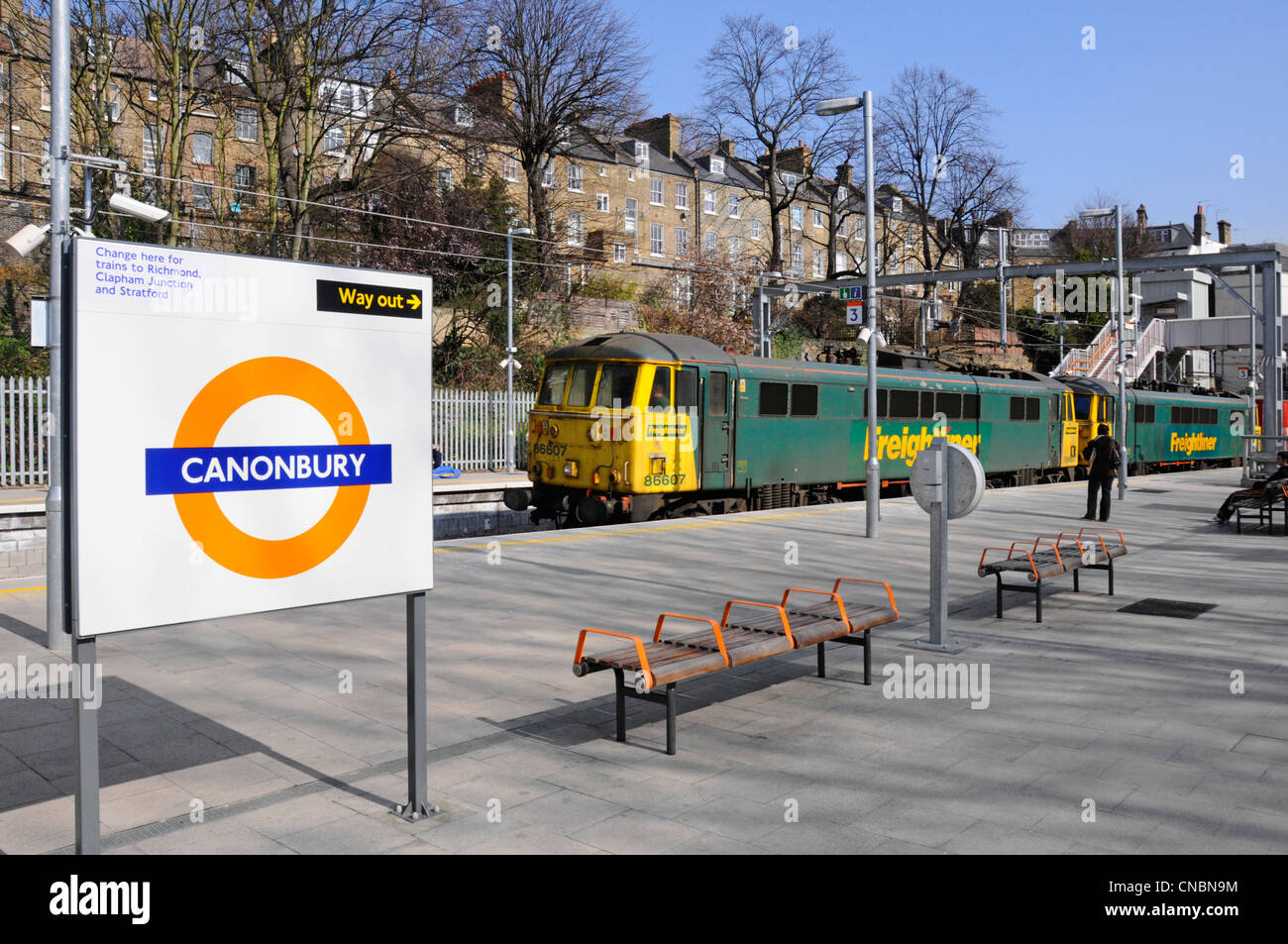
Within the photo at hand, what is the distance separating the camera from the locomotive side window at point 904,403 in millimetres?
23438

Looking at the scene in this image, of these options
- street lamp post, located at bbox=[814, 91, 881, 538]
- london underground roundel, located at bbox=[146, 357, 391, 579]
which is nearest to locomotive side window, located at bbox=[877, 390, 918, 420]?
street lamp post, located at bbox=[814, 91, 881, 538]

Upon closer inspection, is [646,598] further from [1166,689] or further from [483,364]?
[483,364]

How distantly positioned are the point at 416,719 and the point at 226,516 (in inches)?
54.2

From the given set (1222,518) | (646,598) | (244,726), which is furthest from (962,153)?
(244,726)

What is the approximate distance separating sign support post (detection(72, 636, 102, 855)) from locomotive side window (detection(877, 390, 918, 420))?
68.2 ft

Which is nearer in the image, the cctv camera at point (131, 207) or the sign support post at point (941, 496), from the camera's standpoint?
the sign support post at point (941, 496)

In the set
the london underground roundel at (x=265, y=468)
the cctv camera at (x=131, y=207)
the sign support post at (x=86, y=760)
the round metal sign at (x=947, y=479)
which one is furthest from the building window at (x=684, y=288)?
the sign support post at (x=86, y=760)

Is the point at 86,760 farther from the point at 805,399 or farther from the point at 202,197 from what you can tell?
the point at 202,197

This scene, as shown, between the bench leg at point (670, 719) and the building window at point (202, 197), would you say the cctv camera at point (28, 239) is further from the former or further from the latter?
the building window at point (202, 197)

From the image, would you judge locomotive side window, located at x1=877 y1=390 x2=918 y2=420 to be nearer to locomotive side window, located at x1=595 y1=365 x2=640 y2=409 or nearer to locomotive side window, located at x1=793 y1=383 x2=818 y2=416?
locomotive side window, located at x1=793 y1=383 x2=818 y2=416

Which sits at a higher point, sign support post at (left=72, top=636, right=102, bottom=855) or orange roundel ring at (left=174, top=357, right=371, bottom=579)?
orange roundel ring at (left=174, top=357, right=371, bottom=579)

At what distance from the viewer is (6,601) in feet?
34.0

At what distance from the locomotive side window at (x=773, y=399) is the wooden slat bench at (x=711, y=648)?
38.0ft

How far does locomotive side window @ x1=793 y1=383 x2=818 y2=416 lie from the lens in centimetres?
2038
